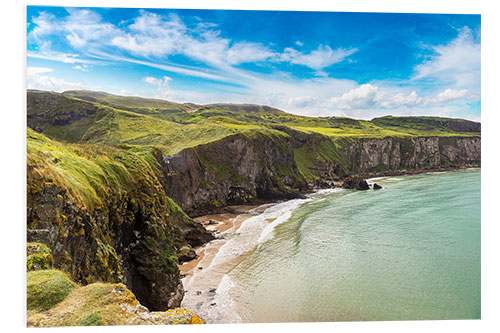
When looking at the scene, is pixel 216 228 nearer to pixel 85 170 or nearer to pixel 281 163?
pixel 85 170

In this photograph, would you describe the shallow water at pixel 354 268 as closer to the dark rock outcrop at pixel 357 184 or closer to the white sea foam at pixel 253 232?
the white sea foam at pixel 253 232

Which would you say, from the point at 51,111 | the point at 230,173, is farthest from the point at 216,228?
the point at 51,111

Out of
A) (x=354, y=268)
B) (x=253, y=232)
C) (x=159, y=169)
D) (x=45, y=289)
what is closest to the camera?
(x=45, y=289)

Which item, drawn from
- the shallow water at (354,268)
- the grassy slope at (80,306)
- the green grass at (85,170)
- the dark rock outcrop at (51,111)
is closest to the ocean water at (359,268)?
the shallow water at (354,268)
